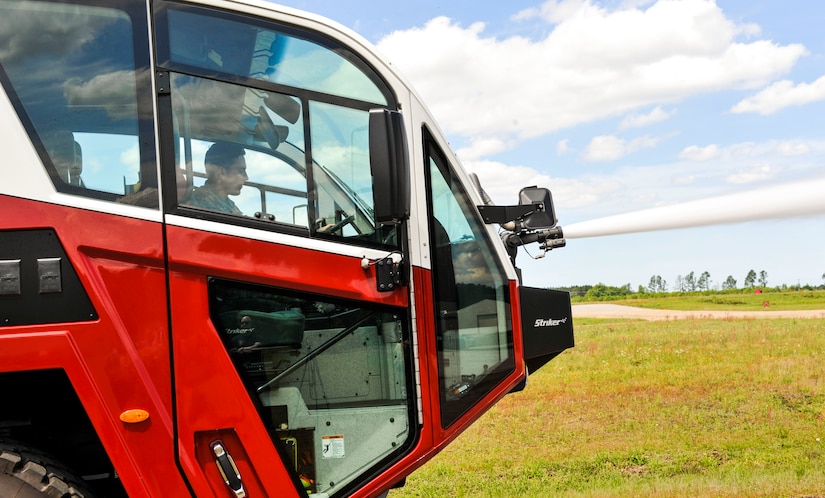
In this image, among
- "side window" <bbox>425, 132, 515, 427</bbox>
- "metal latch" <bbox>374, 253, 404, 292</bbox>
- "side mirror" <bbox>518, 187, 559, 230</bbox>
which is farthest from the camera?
"side mirror" <bbox>518, 187, 559, 230</bbox>

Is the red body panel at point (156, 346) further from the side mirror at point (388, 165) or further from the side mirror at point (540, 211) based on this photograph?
the side mirror at point (540, 211)

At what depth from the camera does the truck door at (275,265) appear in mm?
3268

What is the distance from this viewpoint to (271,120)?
11.6ft

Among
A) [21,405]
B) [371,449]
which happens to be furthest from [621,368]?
[21,405]

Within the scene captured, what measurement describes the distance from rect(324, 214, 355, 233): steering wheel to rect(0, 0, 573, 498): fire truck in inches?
1.1

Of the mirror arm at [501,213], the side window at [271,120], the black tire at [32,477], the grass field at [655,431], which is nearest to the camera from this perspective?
the black tire at [32,477]

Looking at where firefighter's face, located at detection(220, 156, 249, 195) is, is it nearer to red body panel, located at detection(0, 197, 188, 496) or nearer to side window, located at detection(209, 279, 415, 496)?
red body panel, located at detection(0, 197, 188, 496)

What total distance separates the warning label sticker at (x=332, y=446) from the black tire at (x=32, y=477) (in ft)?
3.44

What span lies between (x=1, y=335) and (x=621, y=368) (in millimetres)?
13195

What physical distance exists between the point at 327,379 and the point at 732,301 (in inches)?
1654

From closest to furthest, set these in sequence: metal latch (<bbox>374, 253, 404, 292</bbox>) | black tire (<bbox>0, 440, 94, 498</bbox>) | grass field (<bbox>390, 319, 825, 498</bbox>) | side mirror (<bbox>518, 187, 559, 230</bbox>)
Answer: black tire (<bbox>0, 440, 94, 498</bbox>) < metal latch (<bbox>374, 253, 404, 292</bbox>) < side mirror (<bbox>518, 187, 559, 230</bbox>) < grass field (<bbox>390, 319, 825, 498</bbox>)

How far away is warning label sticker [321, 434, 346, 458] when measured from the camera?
3.56 m

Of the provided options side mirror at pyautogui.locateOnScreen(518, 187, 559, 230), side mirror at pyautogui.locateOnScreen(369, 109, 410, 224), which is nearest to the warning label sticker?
side mirror at pyautogui.locateOnScreen(369, 109, 410, 224)

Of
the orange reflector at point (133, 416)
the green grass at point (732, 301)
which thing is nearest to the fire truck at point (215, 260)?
the orange reflector at point (133, 416)
